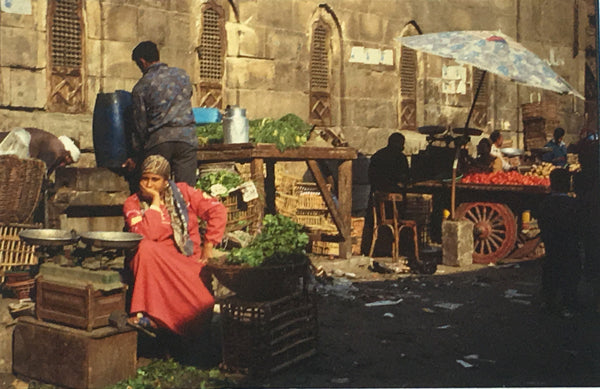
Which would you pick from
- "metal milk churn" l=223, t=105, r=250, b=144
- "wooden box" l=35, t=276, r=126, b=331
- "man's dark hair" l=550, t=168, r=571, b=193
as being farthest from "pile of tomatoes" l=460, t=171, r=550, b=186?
"wooden box" l=35, t=276, r=126, b=331

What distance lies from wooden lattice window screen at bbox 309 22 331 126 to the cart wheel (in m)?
3.47

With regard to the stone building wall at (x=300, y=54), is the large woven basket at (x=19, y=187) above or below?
below

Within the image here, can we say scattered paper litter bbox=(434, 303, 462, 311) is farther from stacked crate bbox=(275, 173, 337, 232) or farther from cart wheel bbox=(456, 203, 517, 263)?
stacked crate bbox=(275, 173, 337, 232)

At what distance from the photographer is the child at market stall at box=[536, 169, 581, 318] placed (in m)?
7.43

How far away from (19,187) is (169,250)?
278 centimetres

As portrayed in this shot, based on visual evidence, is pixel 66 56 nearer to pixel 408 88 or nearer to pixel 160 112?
pixel 160 112

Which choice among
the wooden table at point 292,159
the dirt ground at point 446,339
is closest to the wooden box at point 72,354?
the dirt ground at point 446,339

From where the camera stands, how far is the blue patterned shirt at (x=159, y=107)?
7.20m

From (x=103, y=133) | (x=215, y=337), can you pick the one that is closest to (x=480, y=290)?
(x=215, y=337)

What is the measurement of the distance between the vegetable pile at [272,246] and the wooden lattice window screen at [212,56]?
6.29 metres

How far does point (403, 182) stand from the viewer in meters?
11.3

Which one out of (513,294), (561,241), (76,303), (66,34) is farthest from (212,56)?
(76,303)

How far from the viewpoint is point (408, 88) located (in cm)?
1460

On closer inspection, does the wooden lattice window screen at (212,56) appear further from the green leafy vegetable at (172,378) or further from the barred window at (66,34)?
the green leafy vegetable at (172,378)
